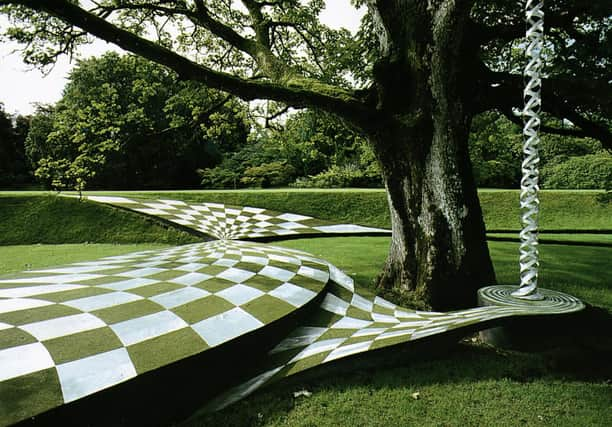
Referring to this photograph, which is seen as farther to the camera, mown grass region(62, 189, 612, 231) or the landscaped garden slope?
mown grass region(62, 189, 612, 231)

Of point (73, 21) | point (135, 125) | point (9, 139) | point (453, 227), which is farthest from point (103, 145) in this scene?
point (9, 139)

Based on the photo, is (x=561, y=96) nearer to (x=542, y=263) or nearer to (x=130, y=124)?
(x=542, y=263)

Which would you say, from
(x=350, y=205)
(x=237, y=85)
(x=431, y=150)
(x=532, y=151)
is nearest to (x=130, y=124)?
(x=237, y=85)

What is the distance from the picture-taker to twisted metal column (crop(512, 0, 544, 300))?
3156mm

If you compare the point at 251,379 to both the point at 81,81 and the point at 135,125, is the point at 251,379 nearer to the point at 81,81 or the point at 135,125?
the point at 135,125

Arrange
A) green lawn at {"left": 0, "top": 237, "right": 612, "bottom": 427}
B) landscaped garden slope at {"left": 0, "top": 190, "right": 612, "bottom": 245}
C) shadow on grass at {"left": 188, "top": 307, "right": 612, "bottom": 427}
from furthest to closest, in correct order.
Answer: landscaped garden slope at {"left": 0, "top": 190, "right": 612, "bottom": 245}, shadow on grass at {"left": 188, "top": 307, "right": 612, "bottom": 427}, green lawn at {"left": 0, "top": 237, "right": 612, "bottom": 427}

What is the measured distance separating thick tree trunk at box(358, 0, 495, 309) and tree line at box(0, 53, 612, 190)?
2.66 meters

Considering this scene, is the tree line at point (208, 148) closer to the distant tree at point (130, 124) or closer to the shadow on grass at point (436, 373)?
the distant tree at point (130, 124)

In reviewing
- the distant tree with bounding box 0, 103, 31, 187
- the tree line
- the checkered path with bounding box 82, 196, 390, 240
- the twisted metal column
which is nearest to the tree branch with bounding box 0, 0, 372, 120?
the tree line

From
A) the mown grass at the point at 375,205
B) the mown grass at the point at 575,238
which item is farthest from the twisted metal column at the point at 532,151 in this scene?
the mown grass at the point at 375,205

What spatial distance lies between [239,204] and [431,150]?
903cm

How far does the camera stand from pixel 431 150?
14.3 feet

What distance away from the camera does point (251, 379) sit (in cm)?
255

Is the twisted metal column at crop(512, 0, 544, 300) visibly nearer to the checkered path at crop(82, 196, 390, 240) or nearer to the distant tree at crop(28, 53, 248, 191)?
the distant tree at crop(28, 53, 248, 191)
